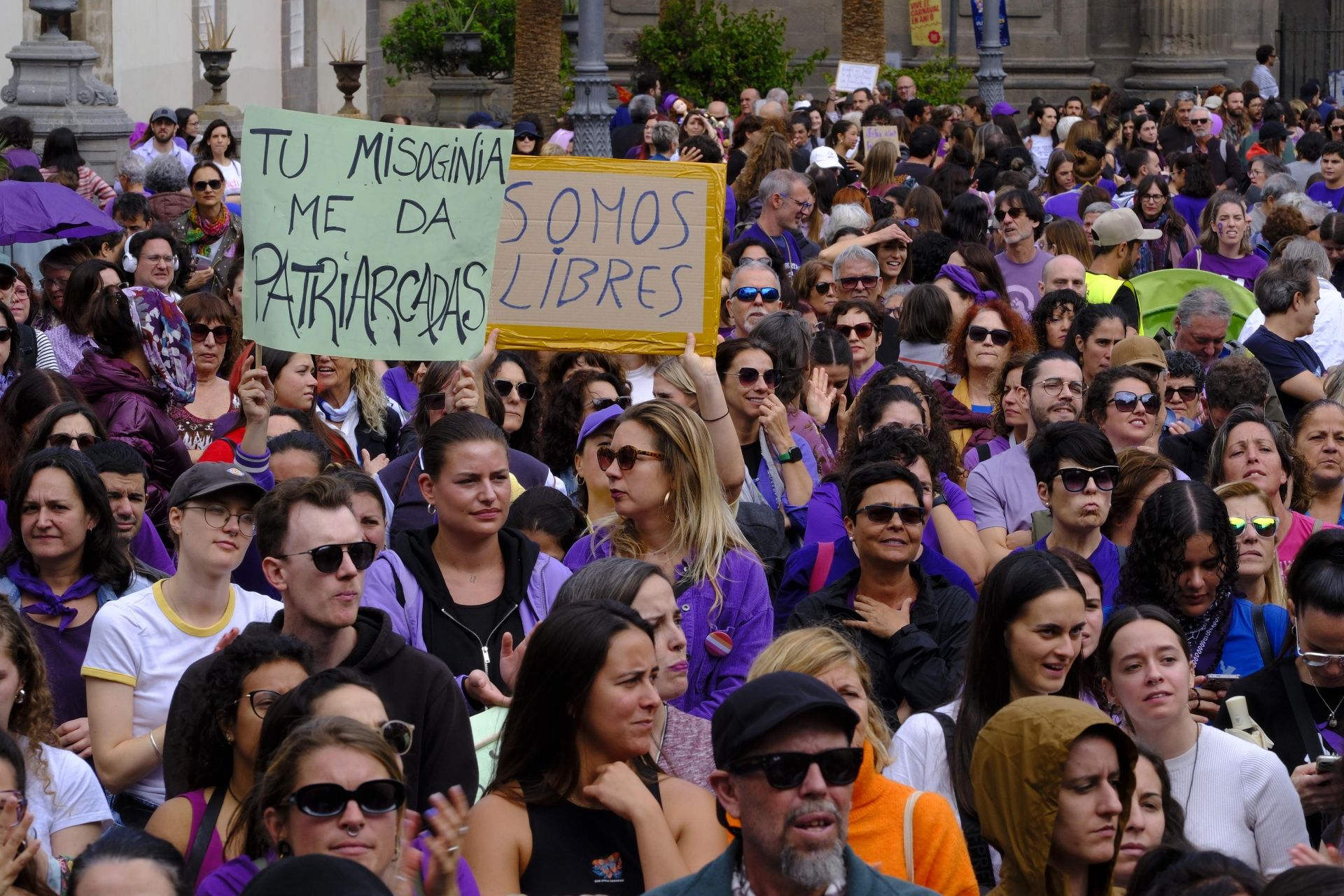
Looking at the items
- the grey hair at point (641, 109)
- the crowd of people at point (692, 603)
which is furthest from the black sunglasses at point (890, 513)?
the grey hair at point (641, 109)

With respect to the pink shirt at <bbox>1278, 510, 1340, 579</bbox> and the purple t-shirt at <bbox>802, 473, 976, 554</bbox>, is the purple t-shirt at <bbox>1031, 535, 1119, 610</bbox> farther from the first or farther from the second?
the pink shirt at <bbox>1278, 510, 1340, 579</bbox>

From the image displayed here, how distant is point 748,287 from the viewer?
9281mm

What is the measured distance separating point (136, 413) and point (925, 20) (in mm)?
20524

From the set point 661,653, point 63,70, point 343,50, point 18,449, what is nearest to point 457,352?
point 18,449

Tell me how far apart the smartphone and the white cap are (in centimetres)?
1045

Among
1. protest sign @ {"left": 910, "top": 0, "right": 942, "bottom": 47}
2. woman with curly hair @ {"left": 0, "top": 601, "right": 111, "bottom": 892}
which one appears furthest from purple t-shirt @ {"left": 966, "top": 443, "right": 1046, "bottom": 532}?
protest sign @ {"left": 910, "top": 0, "right": 942, "bottom": 47}

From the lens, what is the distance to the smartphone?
5.54m

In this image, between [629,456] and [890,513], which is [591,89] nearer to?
[629,456]

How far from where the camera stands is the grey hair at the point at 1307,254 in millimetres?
9547

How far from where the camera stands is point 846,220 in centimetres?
1220

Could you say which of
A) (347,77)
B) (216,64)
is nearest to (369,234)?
(216,64)

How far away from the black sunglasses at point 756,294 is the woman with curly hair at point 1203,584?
3649mm

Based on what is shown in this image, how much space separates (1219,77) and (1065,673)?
29.9m

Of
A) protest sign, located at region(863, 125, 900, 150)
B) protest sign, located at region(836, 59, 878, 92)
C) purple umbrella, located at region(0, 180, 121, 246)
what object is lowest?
purple umbrella, located at region(0, 180, 121, 246)
